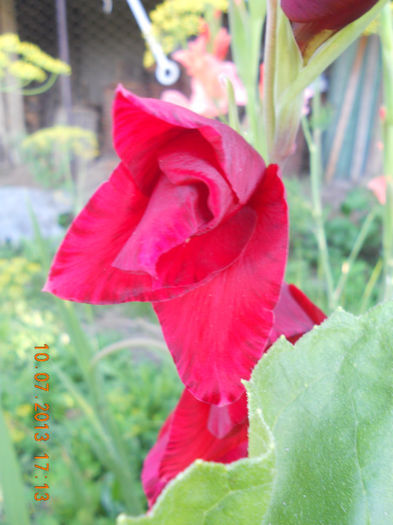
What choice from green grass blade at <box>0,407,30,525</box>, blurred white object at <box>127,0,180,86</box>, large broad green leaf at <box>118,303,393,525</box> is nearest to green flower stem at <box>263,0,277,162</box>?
large broad green leaf at <box>118,303,393,525</box>

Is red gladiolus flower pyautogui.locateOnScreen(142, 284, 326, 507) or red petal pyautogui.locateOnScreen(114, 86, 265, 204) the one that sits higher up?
red petal pyautogui.locateOnScreen(114, 86, 265, 204)

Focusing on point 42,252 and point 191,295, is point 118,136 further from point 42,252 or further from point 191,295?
point 42,252

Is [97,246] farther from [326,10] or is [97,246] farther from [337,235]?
[337,235]

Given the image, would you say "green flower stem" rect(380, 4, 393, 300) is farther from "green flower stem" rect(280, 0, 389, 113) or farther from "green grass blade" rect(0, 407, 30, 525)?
"green grass blade" rect(0, 407, 30, 525)

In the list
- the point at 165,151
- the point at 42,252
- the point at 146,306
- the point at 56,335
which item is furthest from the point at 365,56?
the point at 165,151

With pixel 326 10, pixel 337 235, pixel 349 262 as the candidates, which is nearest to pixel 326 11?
pixel 326 10

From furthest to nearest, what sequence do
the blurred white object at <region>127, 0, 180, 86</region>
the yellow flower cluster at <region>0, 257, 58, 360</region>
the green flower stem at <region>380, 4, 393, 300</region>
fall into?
the yellow flower cluster at <region>0, 257, 58, 360</region>
the blurred white object at <region>127, 0, 180, 86</region>
the green flower stem at <region>380, 4, 393, 300</region>

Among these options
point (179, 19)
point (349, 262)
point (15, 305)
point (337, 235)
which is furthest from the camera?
point (337, 235)
